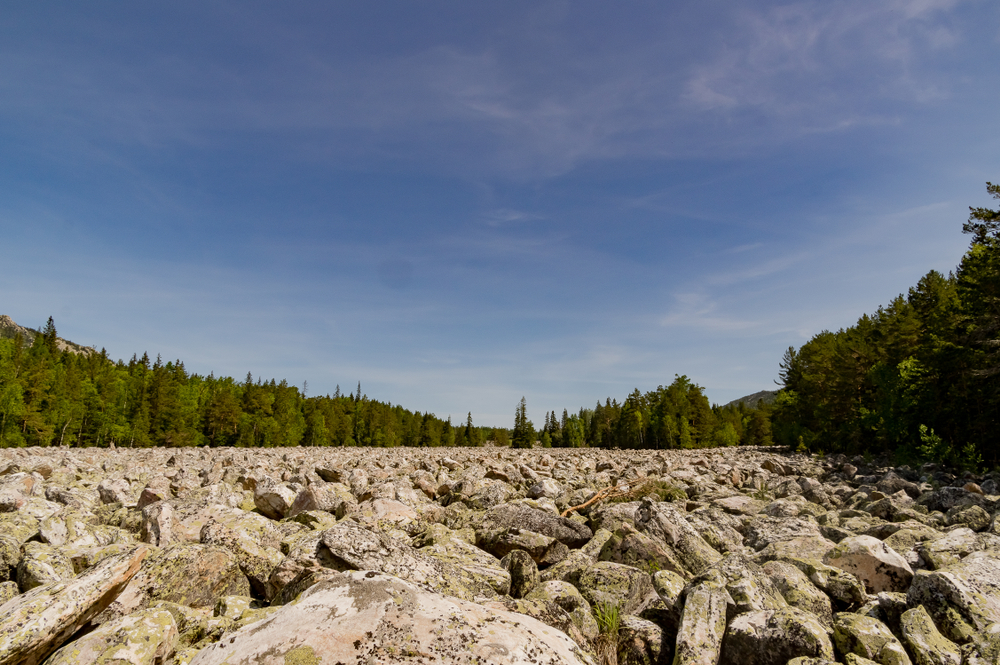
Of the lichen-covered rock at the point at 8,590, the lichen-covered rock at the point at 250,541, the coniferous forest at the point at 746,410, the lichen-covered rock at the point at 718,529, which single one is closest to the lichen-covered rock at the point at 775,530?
the lichen-covered rock at the point at 718,529

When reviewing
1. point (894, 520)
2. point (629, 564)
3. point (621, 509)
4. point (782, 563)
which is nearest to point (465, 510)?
point (621, 509)

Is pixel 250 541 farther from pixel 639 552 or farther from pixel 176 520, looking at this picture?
pixel 639 552

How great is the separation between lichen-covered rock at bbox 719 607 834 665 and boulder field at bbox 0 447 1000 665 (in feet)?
0.05

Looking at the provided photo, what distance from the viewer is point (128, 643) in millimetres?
3357

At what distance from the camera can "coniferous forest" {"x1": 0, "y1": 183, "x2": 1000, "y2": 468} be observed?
27312 mm

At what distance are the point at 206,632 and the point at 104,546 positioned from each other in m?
3.53

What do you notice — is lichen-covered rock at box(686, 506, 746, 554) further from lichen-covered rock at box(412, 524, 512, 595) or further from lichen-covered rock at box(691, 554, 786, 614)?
lichen-covered rock at box(412, 524, 512, 595)

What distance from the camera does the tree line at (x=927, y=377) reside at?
24109mm

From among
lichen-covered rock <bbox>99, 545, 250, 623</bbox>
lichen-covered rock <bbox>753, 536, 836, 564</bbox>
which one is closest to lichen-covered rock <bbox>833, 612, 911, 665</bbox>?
lichen-covered rock <bbox>753, 536, 836, 564</bbox>

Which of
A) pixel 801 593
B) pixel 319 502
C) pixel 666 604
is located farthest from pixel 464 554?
pixel 801 593

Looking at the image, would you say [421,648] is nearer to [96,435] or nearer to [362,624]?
[362,624]

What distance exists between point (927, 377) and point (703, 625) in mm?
36528

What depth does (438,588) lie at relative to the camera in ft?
14.8

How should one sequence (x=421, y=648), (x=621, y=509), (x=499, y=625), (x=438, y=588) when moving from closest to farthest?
(x=421, y=648)
(x=499, y=625)
(x=438, y=588)
(x=621, y=509)
